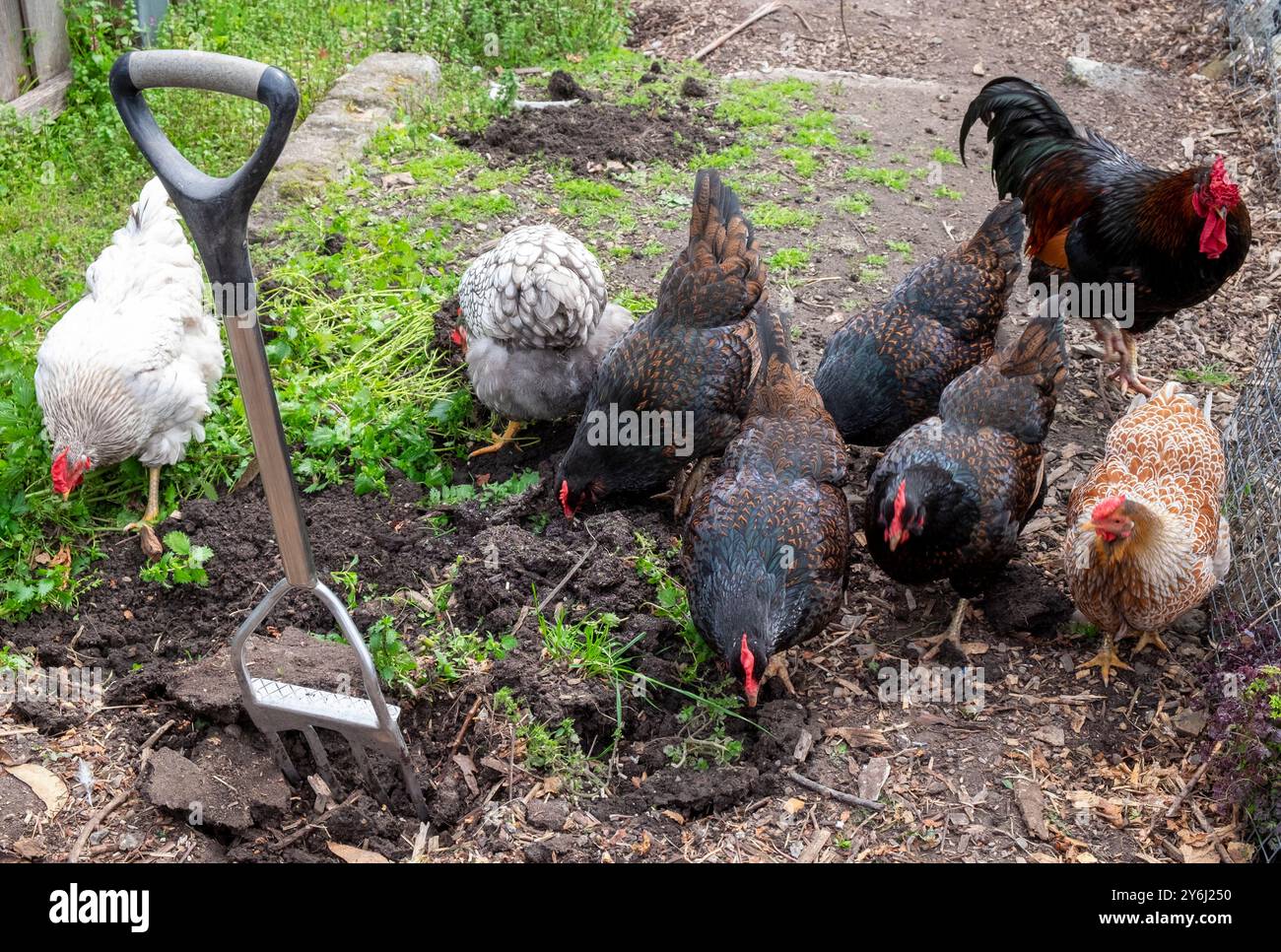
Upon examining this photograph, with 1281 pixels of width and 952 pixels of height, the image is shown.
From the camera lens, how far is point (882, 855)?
3324 mm

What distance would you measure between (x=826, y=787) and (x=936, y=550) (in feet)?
3.45

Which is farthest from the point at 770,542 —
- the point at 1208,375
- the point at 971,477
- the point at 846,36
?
the point at 846,36

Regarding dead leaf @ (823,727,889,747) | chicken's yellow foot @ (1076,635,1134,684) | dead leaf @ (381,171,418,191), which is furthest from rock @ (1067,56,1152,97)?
dead leaf @ (823,727,889,747)

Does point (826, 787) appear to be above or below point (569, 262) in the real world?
below

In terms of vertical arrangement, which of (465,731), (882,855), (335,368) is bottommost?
(882,855)

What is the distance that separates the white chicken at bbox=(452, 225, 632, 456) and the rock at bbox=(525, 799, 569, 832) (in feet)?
6.78

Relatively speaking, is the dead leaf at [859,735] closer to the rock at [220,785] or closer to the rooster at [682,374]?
the rooster at [682,374]

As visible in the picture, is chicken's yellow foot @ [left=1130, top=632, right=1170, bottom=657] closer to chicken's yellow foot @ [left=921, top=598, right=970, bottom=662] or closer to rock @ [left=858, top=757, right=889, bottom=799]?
chicken's yellow foot @ [left=921, top=598, right=970, bottom=662]

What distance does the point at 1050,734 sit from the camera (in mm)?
3762

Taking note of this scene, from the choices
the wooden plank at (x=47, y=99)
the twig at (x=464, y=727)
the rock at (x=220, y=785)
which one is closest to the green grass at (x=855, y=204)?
the twig at (x=464, y=727)

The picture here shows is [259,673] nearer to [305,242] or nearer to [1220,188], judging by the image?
[305,242]
